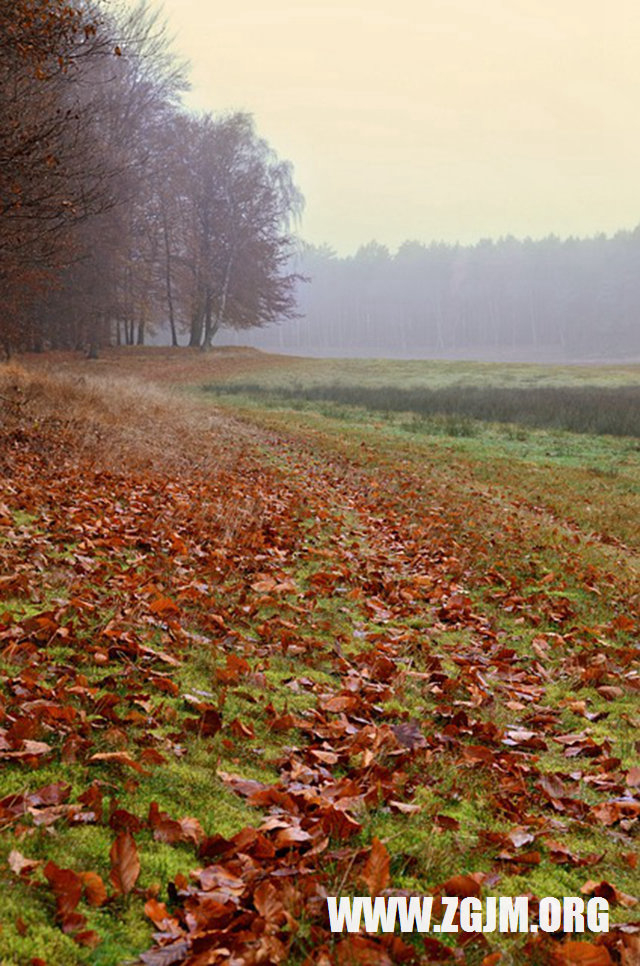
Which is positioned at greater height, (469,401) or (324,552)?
(469,401)

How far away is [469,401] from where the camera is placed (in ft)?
95.6

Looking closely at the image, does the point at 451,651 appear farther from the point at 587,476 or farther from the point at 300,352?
the point at 300,352

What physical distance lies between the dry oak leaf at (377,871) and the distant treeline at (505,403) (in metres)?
21.3

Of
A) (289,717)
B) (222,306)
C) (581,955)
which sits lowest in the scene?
(581,955)

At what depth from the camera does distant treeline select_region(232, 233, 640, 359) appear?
113 meters

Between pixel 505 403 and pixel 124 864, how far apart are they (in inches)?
1096

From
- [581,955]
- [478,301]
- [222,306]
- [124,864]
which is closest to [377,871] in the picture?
[581,955]

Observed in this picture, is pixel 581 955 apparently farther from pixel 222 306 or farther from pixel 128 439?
pixel 222 306

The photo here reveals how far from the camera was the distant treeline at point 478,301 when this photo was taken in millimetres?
112562

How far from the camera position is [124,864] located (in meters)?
2.33

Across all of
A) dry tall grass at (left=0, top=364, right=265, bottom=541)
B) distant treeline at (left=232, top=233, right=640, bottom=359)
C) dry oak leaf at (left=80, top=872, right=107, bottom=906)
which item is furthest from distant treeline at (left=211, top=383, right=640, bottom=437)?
distant treeline at (left=232, top=233, right=640, bottom=359)

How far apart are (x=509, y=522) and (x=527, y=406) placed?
1875 cm

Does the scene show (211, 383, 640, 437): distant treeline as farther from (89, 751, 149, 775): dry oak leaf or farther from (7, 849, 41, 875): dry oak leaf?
A: (7, 849, 41, 875): dry oak leaf

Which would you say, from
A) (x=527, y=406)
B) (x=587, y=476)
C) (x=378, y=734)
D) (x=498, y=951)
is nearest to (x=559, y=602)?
(x=378, y=734)
